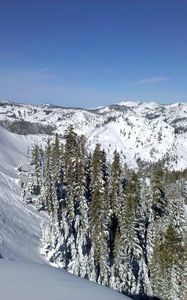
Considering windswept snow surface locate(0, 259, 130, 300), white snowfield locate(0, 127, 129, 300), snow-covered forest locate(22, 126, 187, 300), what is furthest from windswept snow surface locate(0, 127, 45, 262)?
windswept snow surface locate(0, 259, 130, 300)

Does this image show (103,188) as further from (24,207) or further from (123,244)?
(24,207)

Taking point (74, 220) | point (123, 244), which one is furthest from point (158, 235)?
point (74, 220)

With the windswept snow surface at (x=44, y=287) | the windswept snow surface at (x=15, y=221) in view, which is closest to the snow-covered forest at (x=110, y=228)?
the windswept snow surface at (x=15, y=221)

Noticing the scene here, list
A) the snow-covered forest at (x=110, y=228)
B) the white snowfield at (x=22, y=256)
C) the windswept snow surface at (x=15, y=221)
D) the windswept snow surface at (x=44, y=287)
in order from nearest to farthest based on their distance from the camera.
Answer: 1. the windswept snow surface at (x=44, y=287)
2. the white snowfield at (x=22, y=256)
3. the windswept snow surface at (x=15, y=221)
4. the snow-covered forest at (x=110, y=228)

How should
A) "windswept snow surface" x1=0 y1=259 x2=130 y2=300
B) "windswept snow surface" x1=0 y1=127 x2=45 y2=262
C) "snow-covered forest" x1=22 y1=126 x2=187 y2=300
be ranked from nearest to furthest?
"windswept snow surface" x1=0 y1=259 x2=130 y2=300, "windswept snow surface" x1=0 y1=127 x2=45 y2=262, "snow-covered forest" x1=22 y1=126 x2=187 y2=300

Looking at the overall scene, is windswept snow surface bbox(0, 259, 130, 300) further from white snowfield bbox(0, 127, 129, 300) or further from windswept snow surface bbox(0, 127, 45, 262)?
windswept snow surface bbox(0, 127, 45, 262)

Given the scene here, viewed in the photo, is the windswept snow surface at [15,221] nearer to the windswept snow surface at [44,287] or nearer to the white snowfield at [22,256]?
the white snowfield at [22,256]

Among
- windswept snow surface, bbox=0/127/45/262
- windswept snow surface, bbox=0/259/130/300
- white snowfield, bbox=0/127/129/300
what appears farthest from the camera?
windswept snow surface, bbox=0/127/45/262
